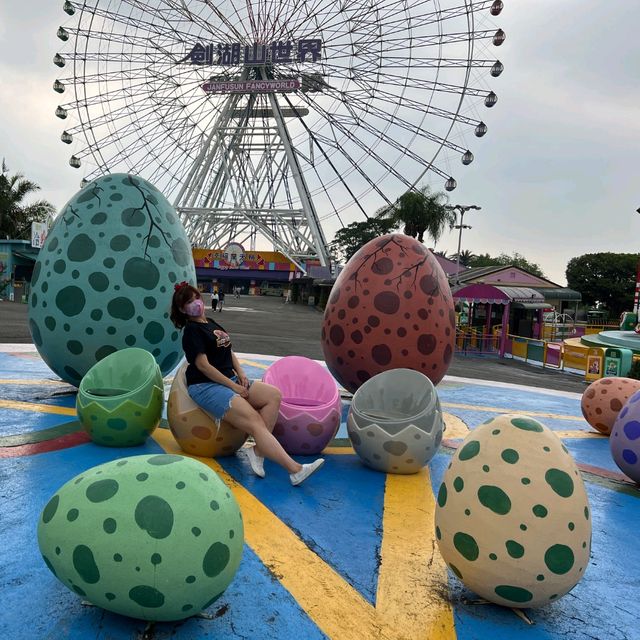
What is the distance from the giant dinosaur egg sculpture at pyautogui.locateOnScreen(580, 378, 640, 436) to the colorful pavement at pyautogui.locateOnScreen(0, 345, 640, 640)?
1.20 metres

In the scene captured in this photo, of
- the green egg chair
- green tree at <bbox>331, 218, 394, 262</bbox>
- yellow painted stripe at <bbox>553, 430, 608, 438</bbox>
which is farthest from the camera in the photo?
green tree at <bbox>331, 218, 394, 262</bbox>

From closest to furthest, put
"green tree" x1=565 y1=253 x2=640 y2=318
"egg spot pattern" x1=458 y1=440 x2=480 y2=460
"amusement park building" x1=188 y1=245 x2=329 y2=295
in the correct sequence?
"egg spot pattern" x1=458 y1=440 x2=480 y2=460 → "amusement park building" x1=188 y1=245 x2=329 y2=295 → "green tree" x1=565 y1=253 x2=640 y2=318

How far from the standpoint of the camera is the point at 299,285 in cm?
5397

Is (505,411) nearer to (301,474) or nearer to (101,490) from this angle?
(301,474)

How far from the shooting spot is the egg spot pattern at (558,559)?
2539 millimetres

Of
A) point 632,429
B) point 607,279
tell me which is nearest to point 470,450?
point 632,429

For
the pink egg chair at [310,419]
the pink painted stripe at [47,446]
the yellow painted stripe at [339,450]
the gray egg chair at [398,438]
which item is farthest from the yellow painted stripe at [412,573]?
the pink painted stripe at [47,446]

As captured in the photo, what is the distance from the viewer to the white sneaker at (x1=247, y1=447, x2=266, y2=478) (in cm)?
426

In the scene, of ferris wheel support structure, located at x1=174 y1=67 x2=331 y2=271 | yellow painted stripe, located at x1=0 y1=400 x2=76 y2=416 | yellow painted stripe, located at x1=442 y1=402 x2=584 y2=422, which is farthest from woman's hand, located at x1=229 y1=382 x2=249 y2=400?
ferris wheel support structure, located at x1=174 y1=67 x2=331 y2=271

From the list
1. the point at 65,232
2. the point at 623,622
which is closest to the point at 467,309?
the point at 65,232

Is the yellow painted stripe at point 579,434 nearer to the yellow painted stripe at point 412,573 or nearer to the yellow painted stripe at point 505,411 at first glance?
the yellow painted stripe at point 505,411

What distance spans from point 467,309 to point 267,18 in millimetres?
17318

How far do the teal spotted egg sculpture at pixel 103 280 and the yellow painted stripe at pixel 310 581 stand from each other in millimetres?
2954

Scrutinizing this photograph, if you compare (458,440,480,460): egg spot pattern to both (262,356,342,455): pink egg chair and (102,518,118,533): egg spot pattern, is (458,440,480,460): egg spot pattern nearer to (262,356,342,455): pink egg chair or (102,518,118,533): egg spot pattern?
(102,518,118,533): egg spot pattern
